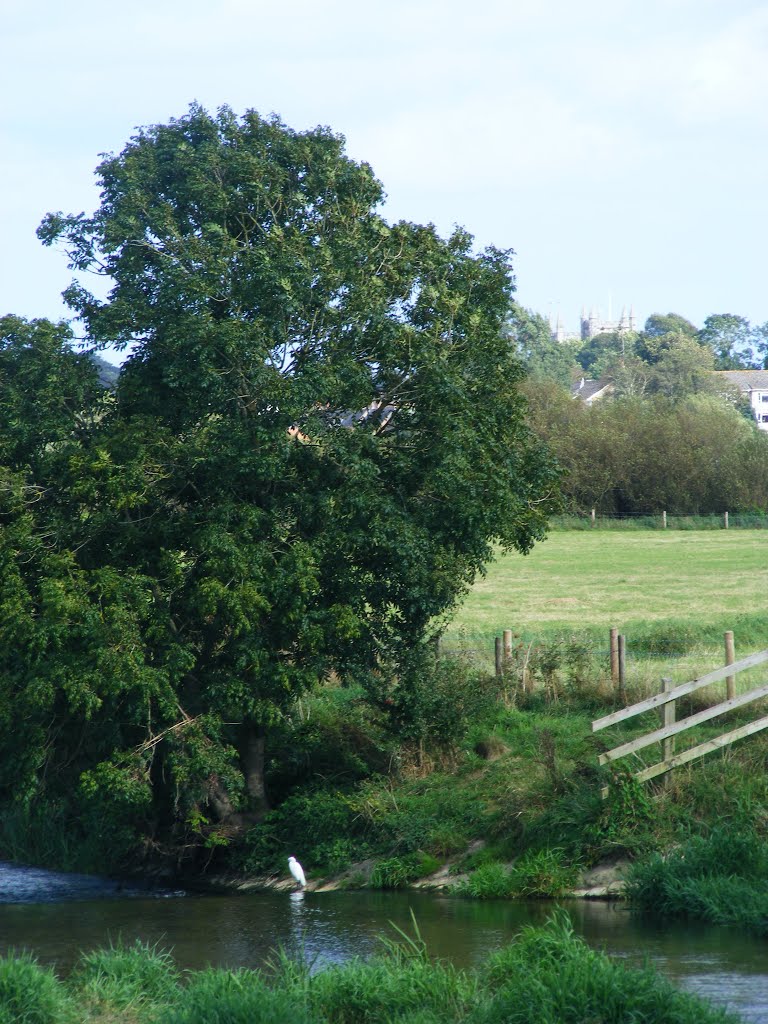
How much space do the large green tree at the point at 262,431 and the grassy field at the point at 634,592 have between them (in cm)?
635

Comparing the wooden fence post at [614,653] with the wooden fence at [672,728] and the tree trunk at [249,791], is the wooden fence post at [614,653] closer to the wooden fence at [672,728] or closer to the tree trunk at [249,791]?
the wooden fence at [672,728]

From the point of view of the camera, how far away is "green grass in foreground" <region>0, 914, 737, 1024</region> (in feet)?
33.6

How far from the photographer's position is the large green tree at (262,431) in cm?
1847

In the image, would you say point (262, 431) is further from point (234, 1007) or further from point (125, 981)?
point (234, 1007)

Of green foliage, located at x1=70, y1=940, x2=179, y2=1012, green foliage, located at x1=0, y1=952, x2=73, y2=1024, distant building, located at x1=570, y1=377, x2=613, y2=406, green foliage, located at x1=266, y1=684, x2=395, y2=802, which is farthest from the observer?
distant building, located at x1=570, y1=377, x2=613, y2=406

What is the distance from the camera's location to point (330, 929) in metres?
16.3

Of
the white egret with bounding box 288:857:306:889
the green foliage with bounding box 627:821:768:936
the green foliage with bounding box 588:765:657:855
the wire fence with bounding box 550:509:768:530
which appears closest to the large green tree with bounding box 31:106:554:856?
the white egret with bounding box 288:857:306:889

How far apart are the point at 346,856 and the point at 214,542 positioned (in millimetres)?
5525

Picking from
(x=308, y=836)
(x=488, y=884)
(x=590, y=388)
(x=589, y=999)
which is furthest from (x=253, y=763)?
(x=590, y=388)

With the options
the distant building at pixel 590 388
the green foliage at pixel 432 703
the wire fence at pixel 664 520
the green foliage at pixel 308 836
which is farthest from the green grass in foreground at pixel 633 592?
the distant building at pixel 590 388

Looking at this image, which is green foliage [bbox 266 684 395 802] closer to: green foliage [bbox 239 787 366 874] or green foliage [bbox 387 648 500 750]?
green foliage [bbox 387 648 500 750]

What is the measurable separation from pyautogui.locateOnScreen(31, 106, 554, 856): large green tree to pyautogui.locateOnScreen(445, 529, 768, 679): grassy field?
635cm

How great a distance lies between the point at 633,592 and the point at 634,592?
0.14 ft

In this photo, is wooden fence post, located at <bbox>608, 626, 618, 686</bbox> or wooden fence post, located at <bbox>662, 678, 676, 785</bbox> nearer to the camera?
wooden fence post, located at <bbox>662, 678, 676, 785</bbox>
